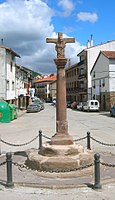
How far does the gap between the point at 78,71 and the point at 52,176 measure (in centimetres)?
6108

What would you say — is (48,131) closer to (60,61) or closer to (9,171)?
(60,61)

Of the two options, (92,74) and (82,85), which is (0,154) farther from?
(82,85)

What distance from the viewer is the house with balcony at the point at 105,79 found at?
43.5 metres

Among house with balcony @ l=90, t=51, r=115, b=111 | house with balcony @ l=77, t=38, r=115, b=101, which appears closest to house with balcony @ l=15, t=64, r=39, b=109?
house with balcony @ l=77, t=38, r=115, b=101

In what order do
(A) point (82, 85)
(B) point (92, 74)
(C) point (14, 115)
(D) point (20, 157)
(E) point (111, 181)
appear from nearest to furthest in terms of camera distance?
(E) point (111, 181) → (D) point (20, 157) → (C) point (14, 115) → (B) point (92, 74) → (A) point (82, 85)

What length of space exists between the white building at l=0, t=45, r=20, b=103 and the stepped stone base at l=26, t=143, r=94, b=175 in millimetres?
29298

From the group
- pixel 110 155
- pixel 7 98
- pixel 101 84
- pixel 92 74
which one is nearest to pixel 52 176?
pixel 110 155

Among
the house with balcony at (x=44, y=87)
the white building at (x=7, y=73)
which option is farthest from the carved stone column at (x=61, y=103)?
the house with balcony at (x=44, y=87)

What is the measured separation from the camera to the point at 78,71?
68500 mm

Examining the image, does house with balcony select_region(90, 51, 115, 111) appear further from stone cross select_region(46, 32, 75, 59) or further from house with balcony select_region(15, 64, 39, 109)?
stone cross select_region(46, 32, 75, 59)

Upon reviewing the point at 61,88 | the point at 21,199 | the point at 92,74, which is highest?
the point at 92,74

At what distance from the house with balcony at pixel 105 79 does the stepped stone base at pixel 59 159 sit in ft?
116

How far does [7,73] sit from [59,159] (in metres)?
31.7

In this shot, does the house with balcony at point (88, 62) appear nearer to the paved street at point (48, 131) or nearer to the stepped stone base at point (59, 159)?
the paved street at point (48, 131)
